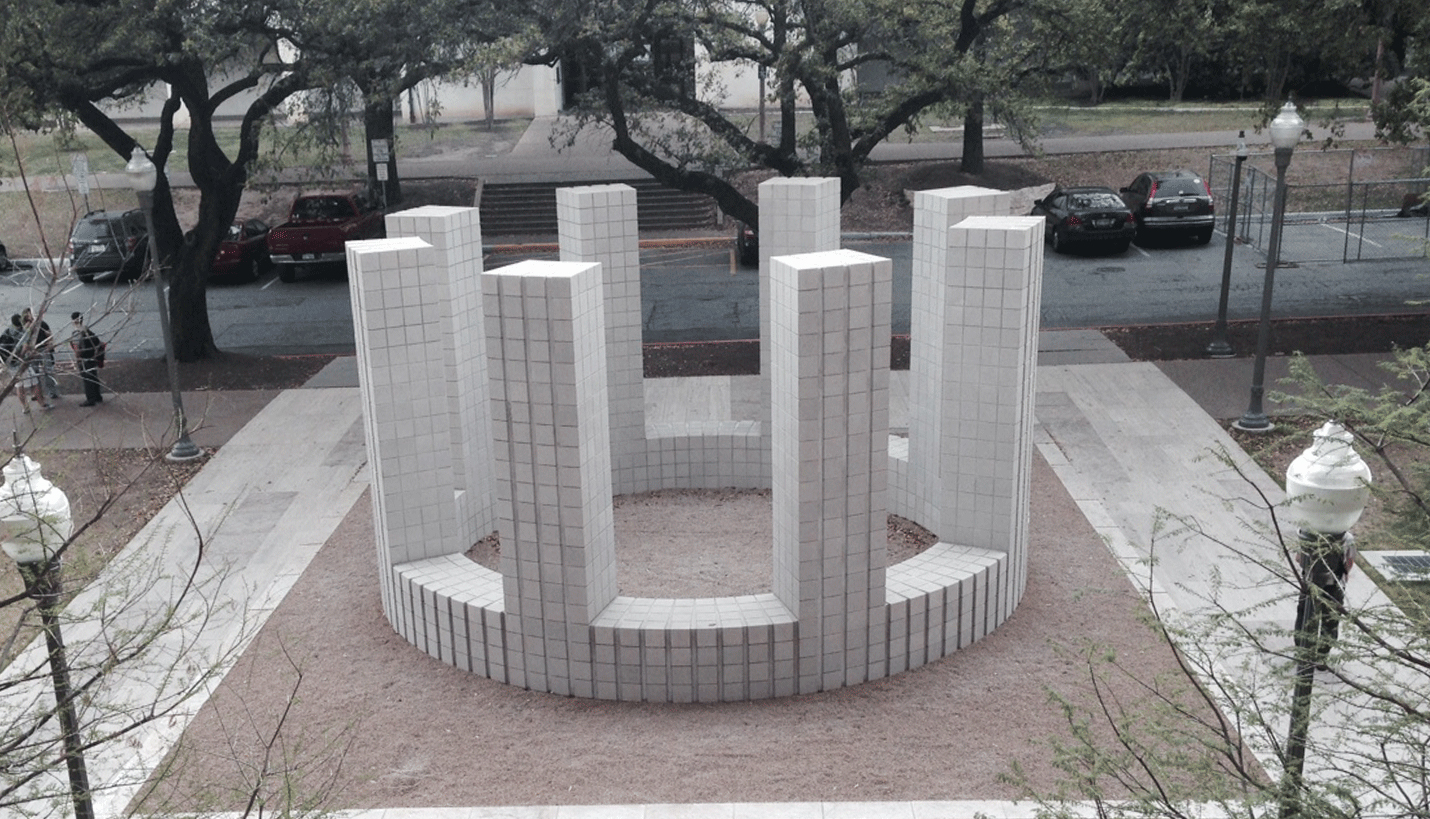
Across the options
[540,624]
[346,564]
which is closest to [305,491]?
[346,564]

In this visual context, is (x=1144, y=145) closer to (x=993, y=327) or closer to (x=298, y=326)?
(x=298, y=326)

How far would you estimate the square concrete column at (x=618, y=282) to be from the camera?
13.3 m

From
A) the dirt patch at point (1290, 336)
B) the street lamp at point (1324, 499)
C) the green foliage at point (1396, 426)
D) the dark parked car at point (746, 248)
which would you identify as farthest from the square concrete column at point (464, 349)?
the dark parked car at point (746, 248)

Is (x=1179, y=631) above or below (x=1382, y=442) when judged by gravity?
below

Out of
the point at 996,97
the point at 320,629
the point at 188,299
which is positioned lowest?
Answer: the point at 320,629

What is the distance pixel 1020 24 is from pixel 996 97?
451 cm

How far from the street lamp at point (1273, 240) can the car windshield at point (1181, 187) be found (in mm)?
11676

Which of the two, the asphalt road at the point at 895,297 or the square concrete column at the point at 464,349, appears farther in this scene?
the asphalt road at the point at 895,297

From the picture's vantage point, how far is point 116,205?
34.1 metres

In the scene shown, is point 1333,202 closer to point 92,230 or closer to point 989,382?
point 989,382

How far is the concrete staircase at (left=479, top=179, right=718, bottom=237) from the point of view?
31.2 metres

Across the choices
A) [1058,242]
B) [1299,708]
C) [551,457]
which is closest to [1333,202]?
[1058,242]

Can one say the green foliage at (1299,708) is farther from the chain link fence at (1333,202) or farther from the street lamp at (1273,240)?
the chain link fence at (1333,202)

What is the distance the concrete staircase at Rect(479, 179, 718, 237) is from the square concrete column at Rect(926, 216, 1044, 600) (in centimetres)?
2008
